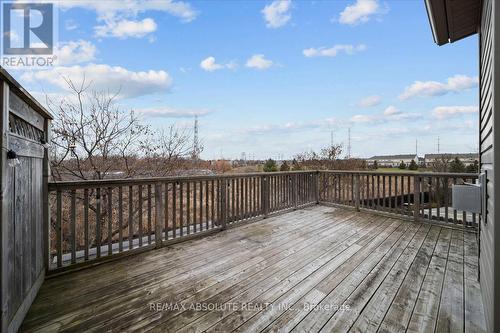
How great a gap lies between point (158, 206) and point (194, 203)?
2.09 feet

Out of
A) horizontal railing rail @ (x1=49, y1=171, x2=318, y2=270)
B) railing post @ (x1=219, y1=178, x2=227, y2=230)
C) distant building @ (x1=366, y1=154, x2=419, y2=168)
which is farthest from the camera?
distant building @ (x1=366, y1=154, x2=419, y2=168)

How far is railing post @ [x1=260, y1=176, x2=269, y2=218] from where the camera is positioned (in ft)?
15.1

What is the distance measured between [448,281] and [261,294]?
177cm

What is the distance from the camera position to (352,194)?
5383mm

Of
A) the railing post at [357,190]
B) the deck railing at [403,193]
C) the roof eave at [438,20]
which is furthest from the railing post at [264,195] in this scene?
the roof eave at [438,20]

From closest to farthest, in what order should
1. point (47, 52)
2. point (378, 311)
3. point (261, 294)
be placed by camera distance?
point (378, 311), point (261, 294), point (47, 52)

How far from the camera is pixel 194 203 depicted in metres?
3.58

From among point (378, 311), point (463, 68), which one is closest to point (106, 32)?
point (378, 311)

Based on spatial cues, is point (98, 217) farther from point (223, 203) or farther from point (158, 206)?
point (223, 203)

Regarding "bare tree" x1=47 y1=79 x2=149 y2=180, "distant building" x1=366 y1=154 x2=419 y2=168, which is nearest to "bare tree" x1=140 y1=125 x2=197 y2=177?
"bare tree" x1=47 y1=79 x2=149 y2=180

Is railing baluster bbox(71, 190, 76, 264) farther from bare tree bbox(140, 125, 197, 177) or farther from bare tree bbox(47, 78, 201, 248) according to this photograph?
bare tree bbox(140, 125, 197, 177)

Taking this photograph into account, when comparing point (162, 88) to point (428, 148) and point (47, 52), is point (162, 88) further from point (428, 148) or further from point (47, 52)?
point (428, 148)

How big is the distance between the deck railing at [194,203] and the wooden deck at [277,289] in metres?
0.34

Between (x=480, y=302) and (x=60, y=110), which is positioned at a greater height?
(x=60, y=110)
